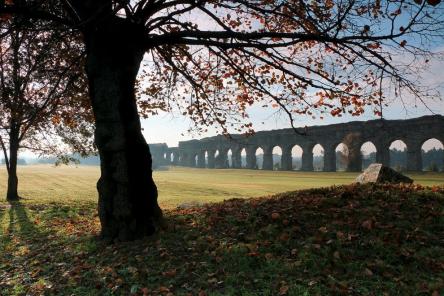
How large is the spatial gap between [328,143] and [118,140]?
46263 millimetres

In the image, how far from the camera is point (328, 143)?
51125 mm

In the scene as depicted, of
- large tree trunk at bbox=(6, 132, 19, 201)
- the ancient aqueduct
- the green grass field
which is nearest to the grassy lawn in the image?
the green grass field

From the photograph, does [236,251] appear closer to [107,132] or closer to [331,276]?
[331,276]

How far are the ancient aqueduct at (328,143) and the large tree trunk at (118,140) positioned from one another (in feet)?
53.6

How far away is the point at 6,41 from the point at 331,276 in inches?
595

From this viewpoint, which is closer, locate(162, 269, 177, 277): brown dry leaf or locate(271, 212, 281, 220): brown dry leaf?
locate(162, 269, 177, 277): brown dry leaf

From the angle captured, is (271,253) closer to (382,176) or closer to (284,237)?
(284,237)

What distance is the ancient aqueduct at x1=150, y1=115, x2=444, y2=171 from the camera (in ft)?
137

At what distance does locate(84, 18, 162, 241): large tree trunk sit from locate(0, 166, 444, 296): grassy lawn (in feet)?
1.54

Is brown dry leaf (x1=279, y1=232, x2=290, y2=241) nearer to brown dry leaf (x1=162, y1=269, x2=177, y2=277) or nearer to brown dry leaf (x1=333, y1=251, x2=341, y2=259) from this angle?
brown dry leaf (x1=333, y1=251, x2=341, y2=259)

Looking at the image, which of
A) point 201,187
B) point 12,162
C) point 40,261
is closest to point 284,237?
point 40,261

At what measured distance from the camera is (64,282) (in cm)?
604

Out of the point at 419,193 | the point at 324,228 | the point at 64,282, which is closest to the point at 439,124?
the point at 419,193

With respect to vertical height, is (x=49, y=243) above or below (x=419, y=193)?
below
